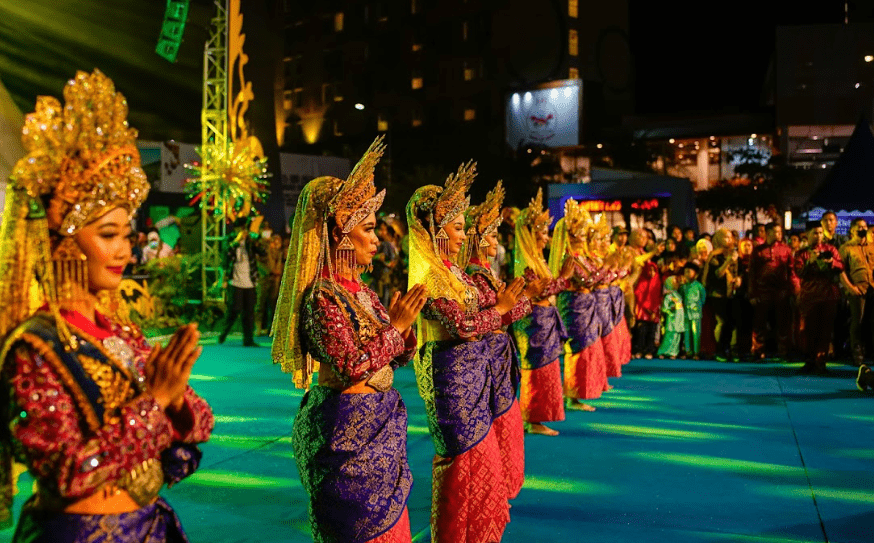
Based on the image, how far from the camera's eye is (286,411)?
7.63 m

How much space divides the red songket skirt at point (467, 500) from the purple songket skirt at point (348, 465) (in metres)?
0.90

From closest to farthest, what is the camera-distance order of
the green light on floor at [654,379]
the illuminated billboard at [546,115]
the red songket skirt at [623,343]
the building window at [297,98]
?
the green light on floor at [654,379] → the red songket skirt at [623,343] → the illuminated billboard at [546,115] → the building window at [297,98]

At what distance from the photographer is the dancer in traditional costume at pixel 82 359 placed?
1.84m

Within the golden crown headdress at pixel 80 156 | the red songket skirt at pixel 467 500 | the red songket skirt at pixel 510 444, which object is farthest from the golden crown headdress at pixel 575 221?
the golden crown headdress at pixel 80 156

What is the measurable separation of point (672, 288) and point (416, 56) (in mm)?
42146

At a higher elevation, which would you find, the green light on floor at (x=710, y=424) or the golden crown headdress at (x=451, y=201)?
the golden crown headdress at (x=451, y=201)

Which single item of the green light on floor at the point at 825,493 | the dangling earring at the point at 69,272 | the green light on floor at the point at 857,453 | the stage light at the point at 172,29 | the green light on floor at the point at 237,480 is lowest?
the green light on floor at the point at 825,493

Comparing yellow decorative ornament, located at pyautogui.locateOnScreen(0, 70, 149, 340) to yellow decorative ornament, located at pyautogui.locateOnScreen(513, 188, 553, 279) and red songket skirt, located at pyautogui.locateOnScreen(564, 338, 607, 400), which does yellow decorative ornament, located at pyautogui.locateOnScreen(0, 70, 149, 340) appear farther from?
red songket skirt, located at pyautogui.locateOnScreen(564, 338, 607, 400)

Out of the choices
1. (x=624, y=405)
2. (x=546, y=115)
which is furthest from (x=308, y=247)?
(x=546, y=115)

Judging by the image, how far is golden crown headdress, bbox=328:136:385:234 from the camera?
312 cm

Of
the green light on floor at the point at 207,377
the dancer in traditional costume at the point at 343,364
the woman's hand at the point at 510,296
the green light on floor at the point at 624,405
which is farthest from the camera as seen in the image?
the green light on floor at the point at 207,377

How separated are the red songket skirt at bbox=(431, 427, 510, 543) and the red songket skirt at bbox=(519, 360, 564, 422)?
8.29 ft

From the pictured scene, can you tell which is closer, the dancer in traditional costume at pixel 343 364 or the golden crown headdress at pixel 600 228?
the dancer in traditional costume at pixel 343 364

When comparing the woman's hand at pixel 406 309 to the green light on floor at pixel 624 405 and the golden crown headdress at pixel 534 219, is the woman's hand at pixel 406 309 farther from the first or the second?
the green light on floor at pixel 624 405
